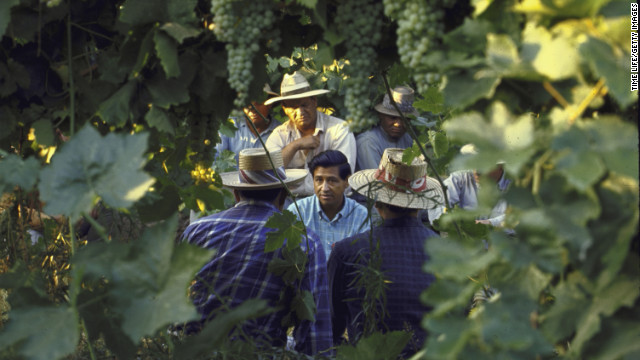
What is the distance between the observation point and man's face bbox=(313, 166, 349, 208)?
12.6 feet

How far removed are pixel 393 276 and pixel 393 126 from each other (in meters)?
2.30

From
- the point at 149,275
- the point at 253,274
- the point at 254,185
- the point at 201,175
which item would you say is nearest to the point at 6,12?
the point at 149,275

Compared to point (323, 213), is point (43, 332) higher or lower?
higher

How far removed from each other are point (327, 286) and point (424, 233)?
54cm

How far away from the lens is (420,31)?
3.77ft

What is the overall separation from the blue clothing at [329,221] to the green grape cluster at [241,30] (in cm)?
258

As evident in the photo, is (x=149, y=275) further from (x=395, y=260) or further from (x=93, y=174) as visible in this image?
(x=395, y=260)

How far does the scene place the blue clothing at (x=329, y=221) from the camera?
3.86 meters

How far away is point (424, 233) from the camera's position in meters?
2.93

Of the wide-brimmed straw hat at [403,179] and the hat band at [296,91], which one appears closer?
the wide-brimmed straw hat at [403,179]

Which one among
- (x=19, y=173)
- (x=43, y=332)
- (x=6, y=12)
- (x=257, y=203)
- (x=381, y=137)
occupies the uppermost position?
(x=6, y=12)

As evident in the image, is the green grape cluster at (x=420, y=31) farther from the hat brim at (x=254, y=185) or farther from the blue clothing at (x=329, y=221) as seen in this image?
the blue clothing at (x=329, y=221)

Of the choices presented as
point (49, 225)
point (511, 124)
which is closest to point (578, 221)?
point (511, 124)

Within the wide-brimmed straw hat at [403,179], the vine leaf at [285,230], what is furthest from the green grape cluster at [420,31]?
the wide-brimmed straw hat at [403,179]
